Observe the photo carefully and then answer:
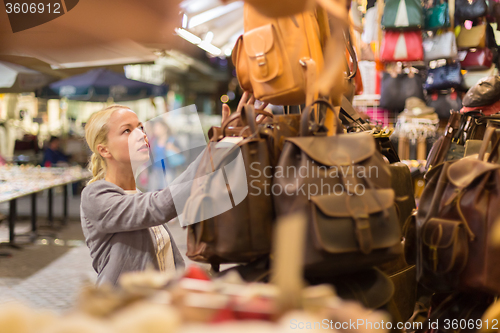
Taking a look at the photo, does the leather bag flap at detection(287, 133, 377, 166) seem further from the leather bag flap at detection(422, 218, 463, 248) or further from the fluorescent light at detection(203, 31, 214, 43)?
the fluorescent light at detection(203, 31, 214, 43)

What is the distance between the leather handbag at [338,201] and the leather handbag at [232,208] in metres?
0.06

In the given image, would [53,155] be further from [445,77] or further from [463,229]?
[463,229]

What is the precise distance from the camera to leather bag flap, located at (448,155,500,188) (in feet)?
4.07

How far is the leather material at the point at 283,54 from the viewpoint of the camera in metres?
1.34

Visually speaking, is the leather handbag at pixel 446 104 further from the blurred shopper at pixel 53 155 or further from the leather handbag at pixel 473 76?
the blurred shopper at pixel 53 155

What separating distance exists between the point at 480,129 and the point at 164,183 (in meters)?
1.61

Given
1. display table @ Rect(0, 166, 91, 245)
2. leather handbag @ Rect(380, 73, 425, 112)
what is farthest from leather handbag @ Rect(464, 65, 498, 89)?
display table @ Rect(0, 166, 91, 245)

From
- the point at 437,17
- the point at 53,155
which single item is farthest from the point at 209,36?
the point at 53,155

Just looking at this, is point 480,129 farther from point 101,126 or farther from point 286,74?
point 101,126

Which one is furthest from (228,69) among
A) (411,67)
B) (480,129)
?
(480,129)

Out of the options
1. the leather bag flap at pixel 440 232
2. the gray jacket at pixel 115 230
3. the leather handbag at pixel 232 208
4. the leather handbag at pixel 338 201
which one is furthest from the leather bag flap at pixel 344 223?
the gray jacket at pixel 115 230

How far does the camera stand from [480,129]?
2.18 meters

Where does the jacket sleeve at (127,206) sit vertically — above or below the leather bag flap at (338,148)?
below

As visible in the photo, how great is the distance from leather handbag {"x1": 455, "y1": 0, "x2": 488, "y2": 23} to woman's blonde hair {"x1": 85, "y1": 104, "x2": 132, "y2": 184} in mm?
3475
